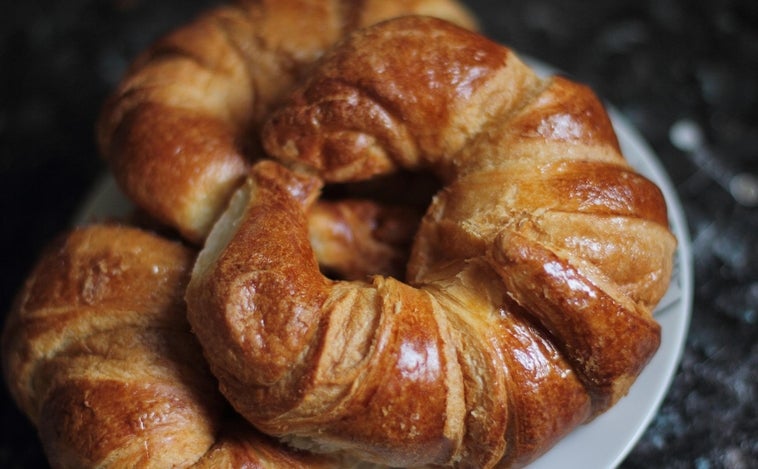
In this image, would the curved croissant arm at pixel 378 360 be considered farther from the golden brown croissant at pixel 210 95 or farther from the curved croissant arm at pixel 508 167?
the golden brown croissant at pixel 210 95

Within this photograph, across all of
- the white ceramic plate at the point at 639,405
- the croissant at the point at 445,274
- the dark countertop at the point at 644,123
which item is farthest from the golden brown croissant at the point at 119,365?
the dark countertop at the point at 644,123

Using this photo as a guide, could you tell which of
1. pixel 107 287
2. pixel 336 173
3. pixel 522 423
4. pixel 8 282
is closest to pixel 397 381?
pixel 522 423

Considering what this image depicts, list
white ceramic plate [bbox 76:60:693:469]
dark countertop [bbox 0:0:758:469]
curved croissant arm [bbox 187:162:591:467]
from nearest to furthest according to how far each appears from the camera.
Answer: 1. curved croissant arm [bbox 187:162:591:467]
2. white ceramic plate [bbox 76:60:693:469]
3. dark countertop [bbox 0:0:758:469]

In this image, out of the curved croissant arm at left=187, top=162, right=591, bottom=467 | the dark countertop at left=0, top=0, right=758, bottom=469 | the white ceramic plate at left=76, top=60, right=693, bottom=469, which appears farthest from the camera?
the dark countertop at left=0, top=0, right=758, bottom=469

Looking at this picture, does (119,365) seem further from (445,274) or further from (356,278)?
(445,274)

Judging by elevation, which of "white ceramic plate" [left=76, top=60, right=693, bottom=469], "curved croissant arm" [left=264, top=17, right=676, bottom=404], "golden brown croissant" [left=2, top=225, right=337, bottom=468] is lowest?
"white ceramic plate" [left=76, top=60, right=693, bottom=469]

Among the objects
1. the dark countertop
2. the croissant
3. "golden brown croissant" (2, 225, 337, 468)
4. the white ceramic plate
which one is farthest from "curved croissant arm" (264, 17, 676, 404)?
the dark countertop

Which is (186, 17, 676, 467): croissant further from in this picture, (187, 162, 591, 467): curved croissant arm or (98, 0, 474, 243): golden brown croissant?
(98, 0, 474, 243): golden brown croissant
